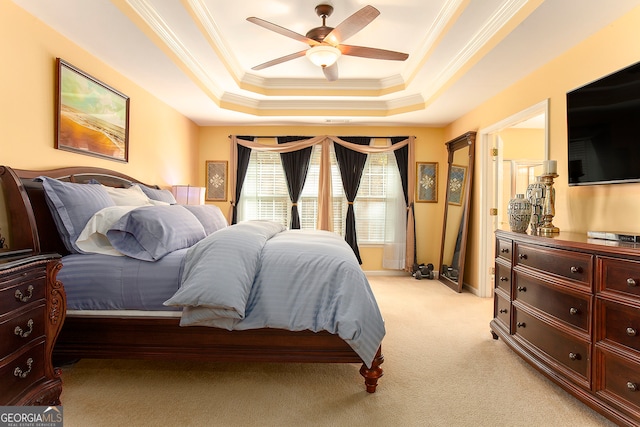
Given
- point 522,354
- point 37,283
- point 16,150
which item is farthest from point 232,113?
point 522,354

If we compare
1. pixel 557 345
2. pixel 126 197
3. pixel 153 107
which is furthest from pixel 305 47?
pixel 557 345

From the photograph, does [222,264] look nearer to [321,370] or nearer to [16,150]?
[321,370]

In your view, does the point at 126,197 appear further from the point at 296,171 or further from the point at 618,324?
the point at 618,324

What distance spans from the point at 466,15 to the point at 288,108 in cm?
278

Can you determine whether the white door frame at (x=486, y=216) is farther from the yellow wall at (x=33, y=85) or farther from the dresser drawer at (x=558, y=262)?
the yellow wall at (x=33, y=85)

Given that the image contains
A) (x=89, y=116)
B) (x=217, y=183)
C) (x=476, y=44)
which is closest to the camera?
(x=89, y=116)

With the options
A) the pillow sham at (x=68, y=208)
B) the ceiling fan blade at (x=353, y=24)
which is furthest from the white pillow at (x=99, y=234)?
the ceiling fan blade at (x=353, y=24)

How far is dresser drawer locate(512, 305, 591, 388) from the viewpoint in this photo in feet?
6.03

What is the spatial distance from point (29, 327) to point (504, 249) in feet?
10.1

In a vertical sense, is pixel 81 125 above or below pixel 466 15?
below

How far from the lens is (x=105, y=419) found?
170 centimetres

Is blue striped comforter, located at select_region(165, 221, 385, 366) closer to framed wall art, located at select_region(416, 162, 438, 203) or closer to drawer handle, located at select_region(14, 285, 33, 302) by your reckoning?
drawer handle, located at select_region(14, 285, 33, 302)

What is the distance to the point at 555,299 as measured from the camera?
208 cm

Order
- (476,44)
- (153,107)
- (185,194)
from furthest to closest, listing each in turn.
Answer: (185,194) < (153,107) < (476,44)
